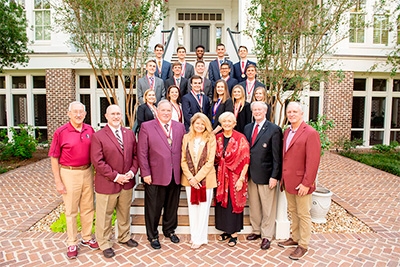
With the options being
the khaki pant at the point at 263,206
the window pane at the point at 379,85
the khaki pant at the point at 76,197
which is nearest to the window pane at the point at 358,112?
the window pane at the point at 379,85

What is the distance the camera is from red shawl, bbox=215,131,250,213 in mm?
3947

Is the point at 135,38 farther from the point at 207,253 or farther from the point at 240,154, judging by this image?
the point at 207,253

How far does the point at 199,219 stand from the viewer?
4090 millimetres

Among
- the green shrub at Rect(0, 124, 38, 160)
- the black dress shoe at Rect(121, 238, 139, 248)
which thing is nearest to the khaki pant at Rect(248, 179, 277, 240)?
the black dress shoe at Rect(121, 238, 139, 248)

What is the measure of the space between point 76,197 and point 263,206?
2.59 meters

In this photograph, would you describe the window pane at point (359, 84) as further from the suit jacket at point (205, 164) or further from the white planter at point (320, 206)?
the suit jacket at point (205, 164)

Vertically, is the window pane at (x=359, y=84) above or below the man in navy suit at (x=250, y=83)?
above

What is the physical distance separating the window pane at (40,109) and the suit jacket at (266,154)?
40.2 feet

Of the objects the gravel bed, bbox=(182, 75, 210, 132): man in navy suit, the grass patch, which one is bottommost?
the gravel bed

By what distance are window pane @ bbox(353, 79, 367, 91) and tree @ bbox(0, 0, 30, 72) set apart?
45.4ft

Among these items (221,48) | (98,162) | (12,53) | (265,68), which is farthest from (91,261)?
(12,53)

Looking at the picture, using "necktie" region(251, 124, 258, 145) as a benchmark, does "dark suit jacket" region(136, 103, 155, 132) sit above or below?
above

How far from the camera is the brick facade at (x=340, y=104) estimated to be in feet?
41.3

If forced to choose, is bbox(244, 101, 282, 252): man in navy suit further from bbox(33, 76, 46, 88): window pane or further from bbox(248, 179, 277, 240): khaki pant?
bbox(33, 76, 46, 88): window pane
